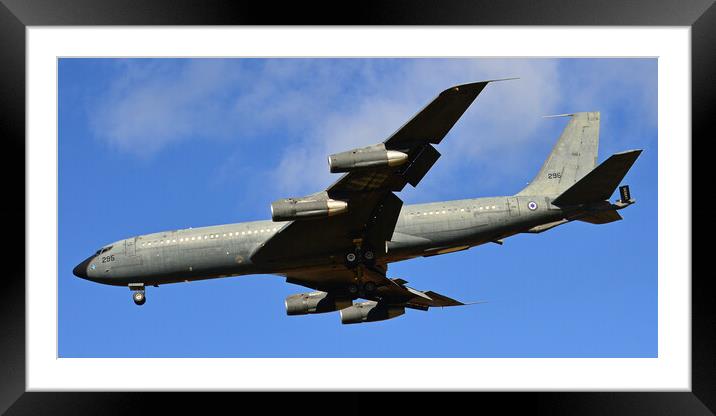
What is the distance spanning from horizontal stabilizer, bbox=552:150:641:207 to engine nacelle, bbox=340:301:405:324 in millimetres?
9534

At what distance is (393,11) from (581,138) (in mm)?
18606

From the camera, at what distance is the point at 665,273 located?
23859mm

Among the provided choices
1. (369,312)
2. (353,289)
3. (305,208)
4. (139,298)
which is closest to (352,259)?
(305,208)

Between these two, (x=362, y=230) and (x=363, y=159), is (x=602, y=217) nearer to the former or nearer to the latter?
(x=362, y=230)

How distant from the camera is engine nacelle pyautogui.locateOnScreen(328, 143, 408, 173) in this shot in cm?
3027

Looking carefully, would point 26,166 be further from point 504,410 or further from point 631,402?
point 631,402

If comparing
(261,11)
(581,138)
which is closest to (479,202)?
(581,138)

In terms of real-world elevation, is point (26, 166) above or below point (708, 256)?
above

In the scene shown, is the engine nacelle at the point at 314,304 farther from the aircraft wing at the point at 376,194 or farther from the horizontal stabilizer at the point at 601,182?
the horizontal stabilizer at the point at 601,182

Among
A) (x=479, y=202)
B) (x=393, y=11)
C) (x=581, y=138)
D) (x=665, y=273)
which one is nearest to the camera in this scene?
(x=393, y=11)

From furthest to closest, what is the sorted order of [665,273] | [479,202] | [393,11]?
[479,202]
[665,273]
[393,11]

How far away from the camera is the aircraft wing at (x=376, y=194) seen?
29594mm

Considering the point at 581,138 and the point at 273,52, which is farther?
the point at 581,138

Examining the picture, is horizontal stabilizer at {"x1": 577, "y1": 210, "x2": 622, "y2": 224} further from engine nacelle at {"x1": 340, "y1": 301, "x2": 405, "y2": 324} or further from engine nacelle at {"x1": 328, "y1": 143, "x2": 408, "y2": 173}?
engine nacelle at {"x1": 340, "y1": 301, "x2": 405, "y2": 324}
